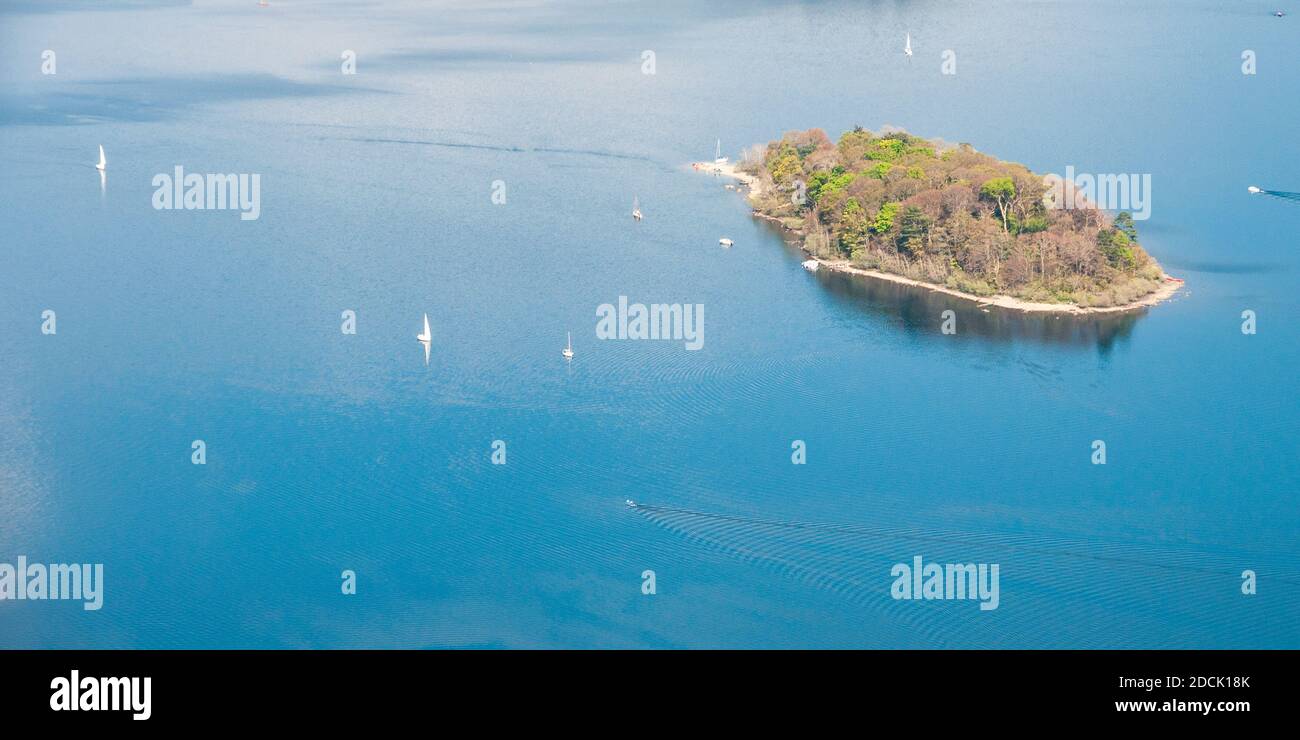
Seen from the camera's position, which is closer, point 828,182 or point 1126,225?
point 1126,225

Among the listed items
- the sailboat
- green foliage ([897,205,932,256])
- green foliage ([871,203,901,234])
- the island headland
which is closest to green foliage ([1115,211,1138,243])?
the island headland

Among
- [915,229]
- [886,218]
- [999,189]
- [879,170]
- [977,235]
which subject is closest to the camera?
[977,235]

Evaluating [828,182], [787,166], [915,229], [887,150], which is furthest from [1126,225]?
[787,166]

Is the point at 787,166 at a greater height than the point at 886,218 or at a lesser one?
greater

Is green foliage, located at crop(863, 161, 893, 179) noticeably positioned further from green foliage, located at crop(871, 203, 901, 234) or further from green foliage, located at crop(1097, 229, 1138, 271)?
green foliage, located at crop(1097, 229, 1138, 271)

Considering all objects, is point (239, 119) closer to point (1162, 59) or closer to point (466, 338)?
point (466, 338)

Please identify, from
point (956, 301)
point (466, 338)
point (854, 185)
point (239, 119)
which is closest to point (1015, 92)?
point (854, 185)

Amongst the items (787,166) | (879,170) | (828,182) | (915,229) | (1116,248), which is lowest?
(1116,248)

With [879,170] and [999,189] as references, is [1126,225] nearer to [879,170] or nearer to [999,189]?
[999,189]

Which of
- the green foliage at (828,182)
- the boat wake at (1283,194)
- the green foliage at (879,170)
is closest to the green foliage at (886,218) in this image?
the green foliage at (879,170)
